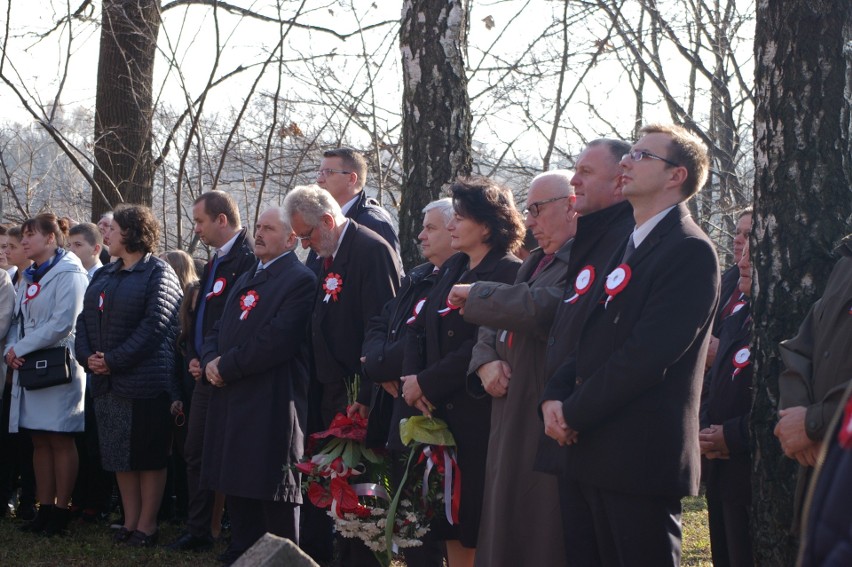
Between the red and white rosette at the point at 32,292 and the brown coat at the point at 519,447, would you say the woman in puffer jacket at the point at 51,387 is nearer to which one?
the red and white rosette at the point at 32,292

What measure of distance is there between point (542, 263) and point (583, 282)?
22.9 inches

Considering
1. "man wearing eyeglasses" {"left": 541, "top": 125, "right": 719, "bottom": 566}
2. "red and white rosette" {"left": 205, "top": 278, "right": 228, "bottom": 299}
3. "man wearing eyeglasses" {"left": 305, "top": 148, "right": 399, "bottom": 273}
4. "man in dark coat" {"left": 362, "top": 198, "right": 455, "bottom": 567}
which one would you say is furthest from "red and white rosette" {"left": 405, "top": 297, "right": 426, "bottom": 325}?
"red and white rosette" {"left": 205, "top": 278, "right": 228, "bottom": 299}

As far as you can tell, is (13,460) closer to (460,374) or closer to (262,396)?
Answer: (262,396)

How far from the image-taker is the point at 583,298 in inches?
159

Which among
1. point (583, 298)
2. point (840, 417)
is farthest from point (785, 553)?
point (840, 417)

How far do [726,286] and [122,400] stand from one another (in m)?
3.88

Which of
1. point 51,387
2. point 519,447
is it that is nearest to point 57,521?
point 51,387

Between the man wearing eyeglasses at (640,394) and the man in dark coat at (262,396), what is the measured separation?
7.83ft

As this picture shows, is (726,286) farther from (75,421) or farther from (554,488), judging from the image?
(75,421)

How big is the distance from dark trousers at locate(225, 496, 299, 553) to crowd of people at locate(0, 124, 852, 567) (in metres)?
0.01

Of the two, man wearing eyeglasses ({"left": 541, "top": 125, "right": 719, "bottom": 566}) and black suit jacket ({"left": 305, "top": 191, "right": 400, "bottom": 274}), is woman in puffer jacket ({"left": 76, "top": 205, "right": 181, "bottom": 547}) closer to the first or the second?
black suit jacket ({"left": 305, "top": 191, "right": 400, "bottom": 274})

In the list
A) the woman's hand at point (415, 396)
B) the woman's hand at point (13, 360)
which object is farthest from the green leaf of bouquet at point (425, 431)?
the woman's hand at point (13, 360)

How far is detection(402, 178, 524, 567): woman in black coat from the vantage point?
188 inches

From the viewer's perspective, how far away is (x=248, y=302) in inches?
242
